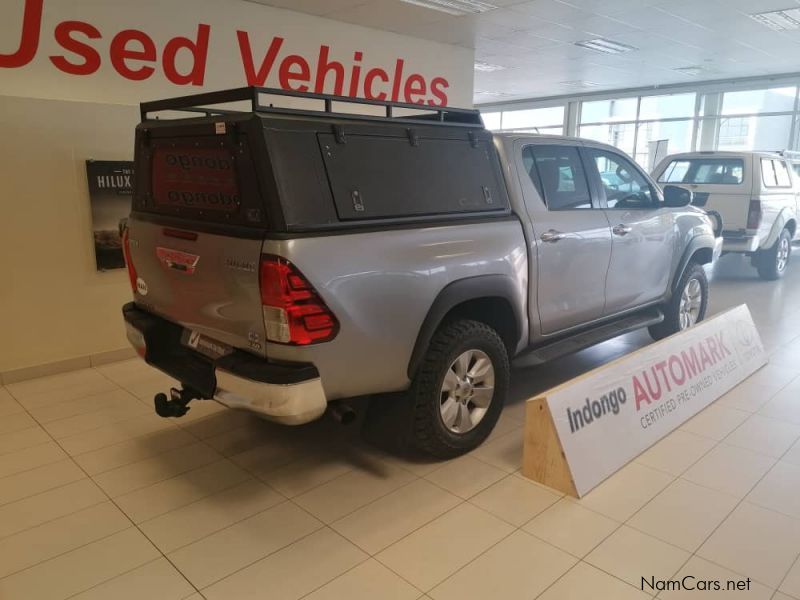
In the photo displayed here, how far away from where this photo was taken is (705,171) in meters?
7.81

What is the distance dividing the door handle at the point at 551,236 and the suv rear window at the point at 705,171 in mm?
5278

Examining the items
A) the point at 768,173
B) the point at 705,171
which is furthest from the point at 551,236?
the point at 768,173

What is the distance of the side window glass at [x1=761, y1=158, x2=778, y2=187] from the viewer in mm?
7476

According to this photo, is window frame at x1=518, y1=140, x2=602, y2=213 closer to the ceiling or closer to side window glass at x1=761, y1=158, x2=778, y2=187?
the ceiling

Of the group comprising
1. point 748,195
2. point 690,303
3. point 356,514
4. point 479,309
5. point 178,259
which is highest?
point 748,195

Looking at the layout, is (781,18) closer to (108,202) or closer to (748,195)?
(748,195)

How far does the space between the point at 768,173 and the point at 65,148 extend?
7.88 meters

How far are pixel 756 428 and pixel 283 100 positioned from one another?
4756mm

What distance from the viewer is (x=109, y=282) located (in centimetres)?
476

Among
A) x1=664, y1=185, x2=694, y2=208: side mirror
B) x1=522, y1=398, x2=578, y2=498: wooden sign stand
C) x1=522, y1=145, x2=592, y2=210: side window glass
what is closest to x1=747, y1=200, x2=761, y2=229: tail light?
x1=664, y1=185, x2=694, y2=208: side mirror

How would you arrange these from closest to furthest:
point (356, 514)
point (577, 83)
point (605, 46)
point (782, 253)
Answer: point (356, 514), point (782, 253), point (605, 46), point (577, 83)

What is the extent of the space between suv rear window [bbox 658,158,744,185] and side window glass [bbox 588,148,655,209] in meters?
4.03

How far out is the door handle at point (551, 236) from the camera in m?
3.38

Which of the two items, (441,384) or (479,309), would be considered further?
(479,309)
